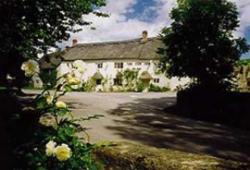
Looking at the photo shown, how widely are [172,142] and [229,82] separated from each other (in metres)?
12.4

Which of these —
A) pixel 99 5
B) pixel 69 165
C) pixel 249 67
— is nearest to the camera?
pixel 69 165

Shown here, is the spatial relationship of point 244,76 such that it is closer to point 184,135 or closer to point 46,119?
point 184,135

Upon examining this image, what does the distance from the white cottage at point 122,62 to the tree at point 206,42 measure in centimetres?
4532

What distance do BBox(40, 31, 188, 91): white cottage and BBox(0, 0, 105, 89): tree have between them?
50481 millimetres

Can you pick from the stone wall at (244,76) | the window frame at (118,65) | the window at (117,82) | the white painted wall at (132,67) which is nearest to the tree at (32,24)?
the stone wall at (244,76)

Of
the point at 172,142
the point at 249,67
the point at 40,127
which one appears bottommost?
the point at 172,142

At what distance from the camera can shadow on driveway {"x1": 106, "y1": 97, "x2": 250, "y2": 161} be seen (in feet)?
52.7

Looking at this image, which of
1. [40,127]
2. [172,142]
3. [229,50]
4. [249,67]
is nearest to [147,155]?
[40,127]

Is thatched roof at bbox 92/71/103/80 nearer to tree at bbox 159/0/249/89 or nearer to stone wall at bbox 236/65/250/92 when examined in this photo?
stone wall at bbox 236/65/250/92

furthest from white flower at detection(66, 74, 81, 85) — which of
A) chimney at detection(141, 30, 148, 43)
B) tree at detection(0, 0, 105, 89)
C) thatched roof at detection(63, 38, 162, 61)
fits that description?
chimney at detection(141, 30, 148, 43)

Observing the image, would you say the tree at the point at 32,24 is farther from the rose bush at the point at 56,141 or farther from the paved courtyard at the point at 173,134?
the rose bush at the point at 56,141

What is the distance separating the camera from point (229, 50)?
28312 millimetres

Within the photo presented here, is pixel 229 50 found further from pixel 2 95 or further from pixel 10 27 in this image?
pixel 2 95

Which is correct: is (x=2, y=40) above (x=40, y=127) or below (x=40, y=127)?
above
